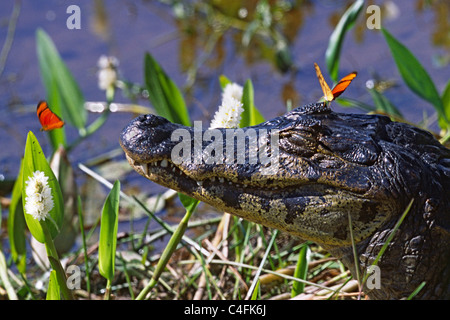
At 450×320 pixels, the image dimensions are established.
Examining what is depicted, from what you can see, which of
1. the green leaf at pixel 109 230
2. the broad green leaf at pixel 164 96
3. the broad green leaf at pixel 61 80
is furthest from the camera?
the broad green leaf at pixel 61 80

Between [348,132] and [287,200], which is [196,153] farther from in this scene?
[348,132]

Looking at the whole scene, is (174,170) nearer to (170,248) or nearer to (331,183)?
(170,248)

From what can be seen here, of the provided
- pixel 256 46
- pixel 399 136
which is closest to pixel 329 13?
pixel 256 46

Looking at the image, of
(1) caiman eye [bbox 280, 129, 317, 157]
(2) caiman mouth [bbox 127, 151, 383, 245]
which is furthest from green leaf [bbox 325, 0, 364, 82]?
(2) caiman mouth [bbox 127, 151, 383, 245]

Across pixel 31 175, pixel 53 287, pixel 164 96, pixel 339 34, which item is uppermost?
pixel 339 34

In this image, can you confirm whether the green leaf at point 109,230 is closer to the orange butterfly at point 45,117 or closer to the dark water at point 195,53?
the orange butterfly at point 45,117

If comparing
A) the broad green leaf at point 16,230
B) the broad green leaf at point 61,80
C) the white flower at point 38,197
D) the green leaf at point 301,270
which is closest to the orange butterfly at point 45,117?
the white flower at point 38,197

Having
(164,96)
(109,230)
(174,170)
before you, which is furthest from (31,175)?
(164,96)
